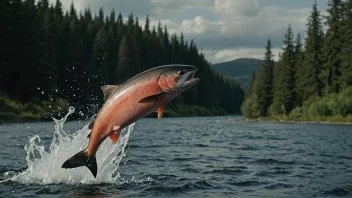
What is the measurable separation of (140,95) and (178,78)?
0.62 meters

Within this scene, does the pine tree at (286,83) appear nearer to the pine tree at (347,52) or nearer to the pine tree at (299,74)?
the pine tree at (299,74)

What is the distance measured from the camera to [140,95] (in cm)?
600

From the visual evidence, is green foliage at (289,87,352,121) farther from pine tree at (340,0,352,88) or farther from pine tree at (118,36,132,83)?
pine tree at (118,36,132,83)

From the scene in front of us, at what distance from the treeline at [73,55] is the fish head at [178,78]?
6.63 meters

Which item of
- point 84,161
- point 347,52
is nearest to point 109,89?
point 84,161

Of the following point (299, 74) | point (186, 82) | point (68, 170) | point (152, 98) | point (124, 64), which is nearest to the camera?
point (186, 82)

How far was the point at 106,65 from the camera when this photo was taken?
3720 inches

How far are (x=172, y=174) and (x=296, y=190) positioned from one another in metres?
3.81

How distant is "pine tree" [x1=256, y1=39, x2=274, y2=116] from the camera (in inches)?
3381

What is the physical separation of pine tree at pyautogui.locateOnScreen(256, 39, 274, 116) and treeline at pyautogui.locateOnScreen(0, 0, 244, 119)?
90.9 feet

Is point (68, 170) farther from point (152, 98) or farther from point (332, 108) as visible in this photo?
point (332, 108)

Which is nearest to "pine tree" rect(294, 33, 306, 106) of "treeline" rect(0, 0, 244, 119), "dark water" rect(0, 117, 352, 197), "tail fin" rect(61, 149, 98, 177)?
"treeline" rect(0, 0, 244, 119)

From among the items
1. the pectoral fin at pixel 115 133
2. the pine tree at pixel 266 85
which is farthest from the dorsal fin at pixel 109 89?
the pine tree at pixel 266 85

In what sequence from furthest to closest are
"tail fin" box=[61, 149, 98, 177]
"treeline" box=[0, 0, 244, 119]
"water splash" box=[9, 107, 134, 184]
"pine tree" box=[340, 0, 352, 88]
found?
"pine tree" box=[340, 0, 352, 88] → "treeline" box=[0, 0, 244, 119] → "water splash" box=[9, 107, 134, 184] → "tail fin" box=[61, 149, 98, 177]
